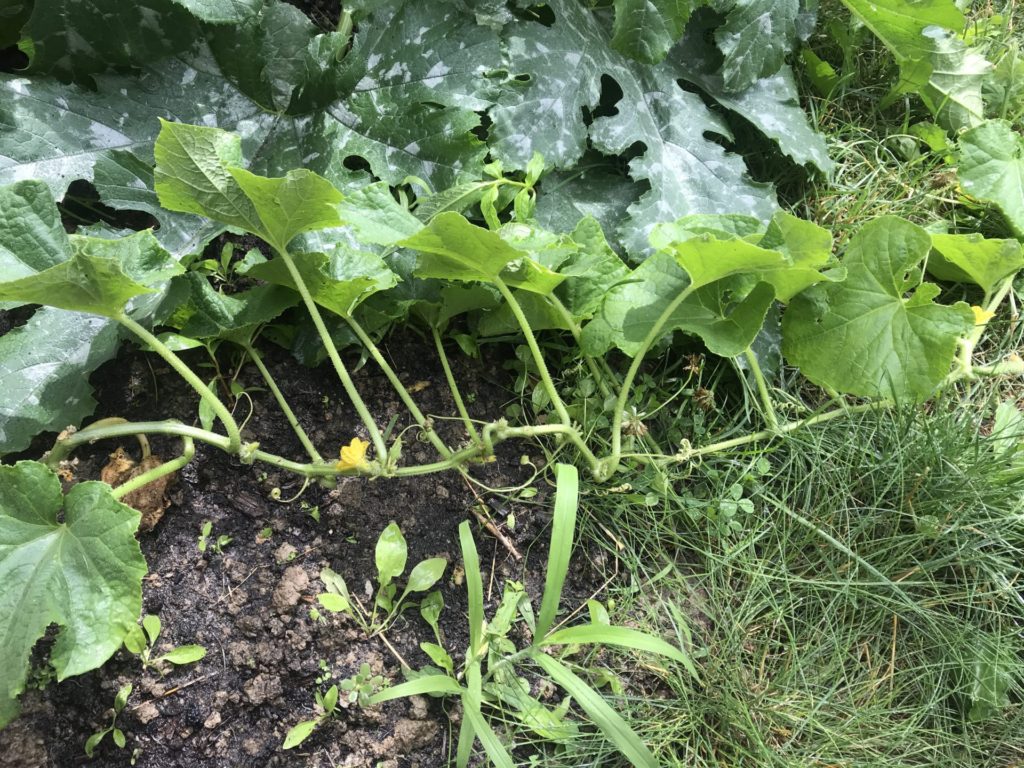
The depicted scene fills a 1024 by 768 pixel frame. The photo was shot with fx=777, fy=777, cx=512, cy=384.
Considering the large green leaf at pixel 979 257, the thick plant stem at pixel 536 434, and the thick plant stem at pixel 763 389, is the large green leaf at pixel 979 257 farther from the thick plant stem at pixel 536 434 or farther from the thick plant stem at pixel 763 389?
the thick plant stem at pixel 536 434

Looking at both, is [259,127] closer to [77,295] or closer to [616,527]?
[77,295]

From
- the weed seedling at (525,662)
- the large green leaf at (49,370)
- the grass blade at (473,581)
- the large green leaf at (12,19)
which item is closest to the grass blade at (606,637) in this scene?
the weed seedling at (525,662)

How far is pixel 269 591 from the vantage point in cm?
146

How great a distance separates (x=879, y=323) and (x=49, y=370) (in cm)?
166

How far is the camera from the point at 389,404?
1.66 meters

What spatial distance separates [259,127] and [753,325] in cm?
113

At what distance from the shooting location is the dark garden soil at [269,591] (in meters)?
1.35

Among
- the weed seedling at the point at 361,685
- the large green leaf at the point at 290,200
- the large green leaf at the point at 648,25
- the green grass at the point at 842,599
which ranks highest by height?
the large green leaf at the point at 648,25

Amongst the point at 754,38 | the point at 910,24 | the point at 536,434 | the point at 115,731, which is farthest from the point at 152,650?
the point at 910,24

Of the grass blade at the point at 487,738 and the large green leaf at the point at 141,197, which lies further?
the large green leaf at the point at 141,197

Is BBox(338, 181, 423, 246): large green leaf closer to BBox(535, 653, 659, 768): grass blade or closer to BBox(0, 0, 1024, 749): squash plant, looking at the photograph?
BBox(0, 0, 1024, 749): squash plant

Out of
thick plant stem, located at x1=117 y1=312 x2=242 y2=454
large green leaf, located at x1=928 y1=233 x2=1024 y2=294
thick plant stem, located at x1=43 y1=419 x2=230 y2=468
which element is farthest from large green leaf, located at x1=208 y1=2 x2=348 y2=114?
large green leaf, located at x1=928 y1=233 x2=1024 y2=294

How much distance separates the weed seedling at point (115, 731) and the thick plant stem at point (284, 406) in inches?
19.8

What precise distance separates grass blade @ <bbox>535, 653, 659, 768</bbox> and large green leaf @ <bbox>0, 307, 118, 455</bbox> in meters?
0.98
